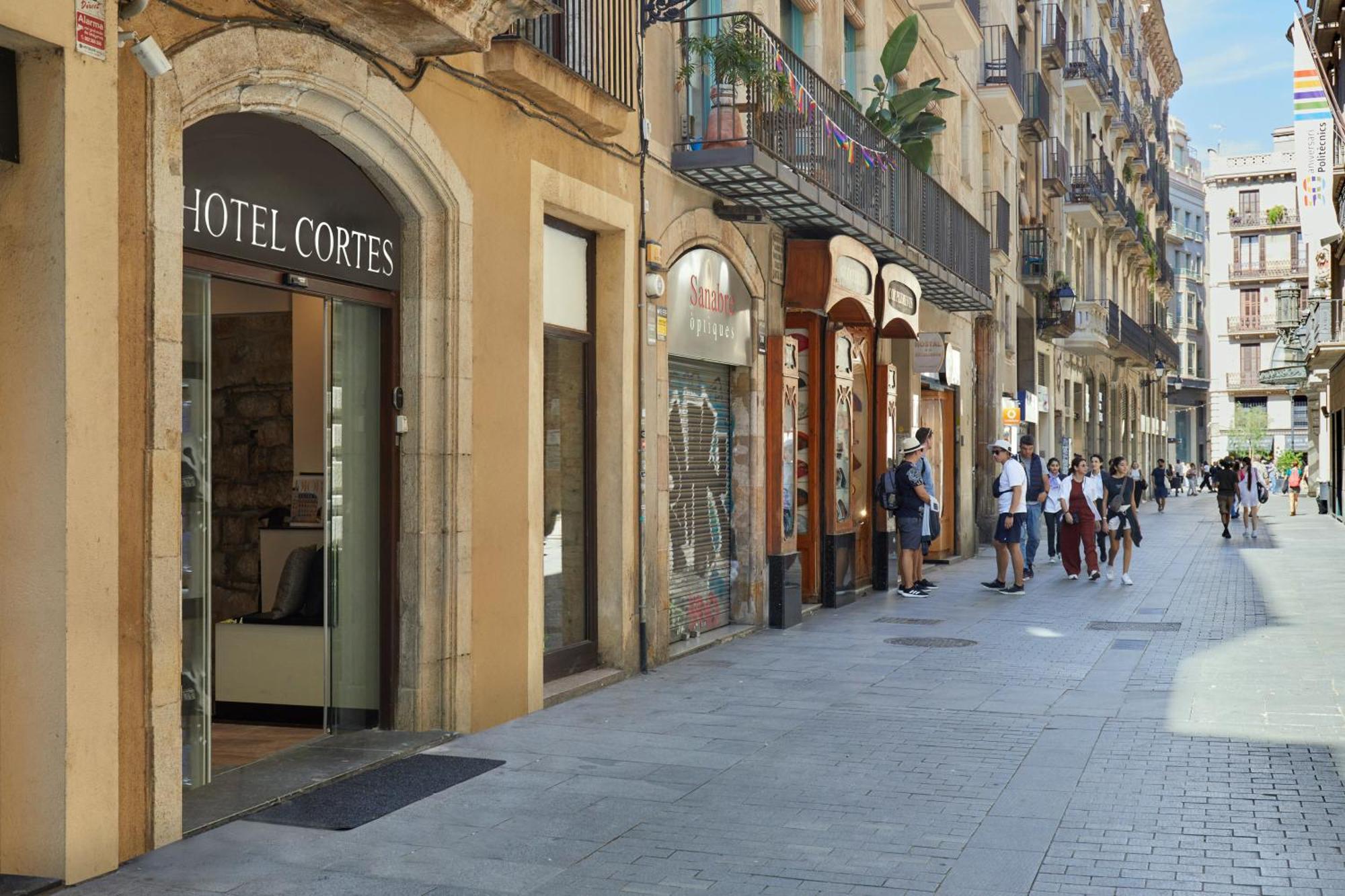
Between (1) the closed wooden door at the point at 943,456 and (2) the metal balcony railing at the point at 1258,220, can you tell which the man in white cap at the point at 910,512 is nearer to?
(1) the closed wooden door at the point at 943,456

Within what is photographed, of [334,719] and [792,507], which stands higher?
[792,507]

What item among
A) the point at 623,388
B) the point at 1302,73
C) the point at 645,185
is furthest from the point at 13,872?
the point at 1302,73

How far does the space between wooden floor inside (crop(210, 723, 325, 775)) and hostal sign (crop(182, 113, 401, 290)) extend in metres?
2.54

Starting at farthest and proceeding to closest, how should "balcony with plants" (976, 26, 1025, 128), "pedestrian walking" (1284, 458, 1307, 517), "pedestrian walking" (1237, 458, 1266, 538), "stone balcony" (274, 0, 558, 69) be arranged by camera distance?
"pedestrian walking" (1284, 458, 1307, 517), "pedestrian walking" (1237, 458, 1266, 538), "balcony with plants" (976, 26, 1025, 128), "stone balcony" (274, 0, 558, 69)

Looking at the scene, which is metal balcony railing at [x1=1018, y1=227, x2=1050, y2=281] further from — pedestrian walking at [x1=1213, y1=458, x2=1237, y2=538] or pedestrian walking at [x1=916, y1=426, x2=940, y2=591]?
pedestrian walking at [x1=916, y1=426, x2=940, y2=591]

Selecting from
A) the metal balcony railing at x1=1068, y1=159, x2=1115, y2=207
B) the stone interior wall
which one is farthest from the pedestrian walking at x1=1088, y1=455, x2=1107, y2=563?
the metal balcony railing at x1=1068, y1=159, x2=1115, y2=207

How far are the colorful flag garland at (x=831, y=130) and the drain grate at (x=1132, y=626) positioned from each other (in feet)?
17.2

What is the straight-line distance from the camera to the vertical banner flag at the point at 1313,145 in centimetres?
2684

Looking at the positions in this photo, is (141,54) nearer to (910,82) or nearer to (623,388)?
(623,388)

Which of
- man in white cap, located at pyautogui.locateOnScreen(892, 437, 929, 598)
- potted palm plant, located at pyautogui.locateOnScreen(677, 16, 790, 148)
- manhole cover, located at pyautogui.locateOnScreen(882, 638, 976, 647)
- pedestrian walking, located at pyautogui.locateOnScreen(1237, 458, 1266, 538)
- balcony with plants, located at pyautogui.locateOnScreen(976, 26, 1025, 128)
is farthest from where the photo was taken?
pedestrian walking, located at pyautogui.locateOnScreen(1237, 458, 1266, 538)

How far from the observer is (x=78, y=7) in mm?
5426

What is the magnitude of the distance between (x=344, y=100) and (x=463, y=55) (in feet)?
4.26

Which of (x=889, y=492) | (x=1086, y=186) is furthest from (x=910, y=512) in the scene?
(x=1086, y=186)

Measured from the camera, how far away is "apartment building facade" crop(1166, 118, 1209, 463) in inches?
3189
